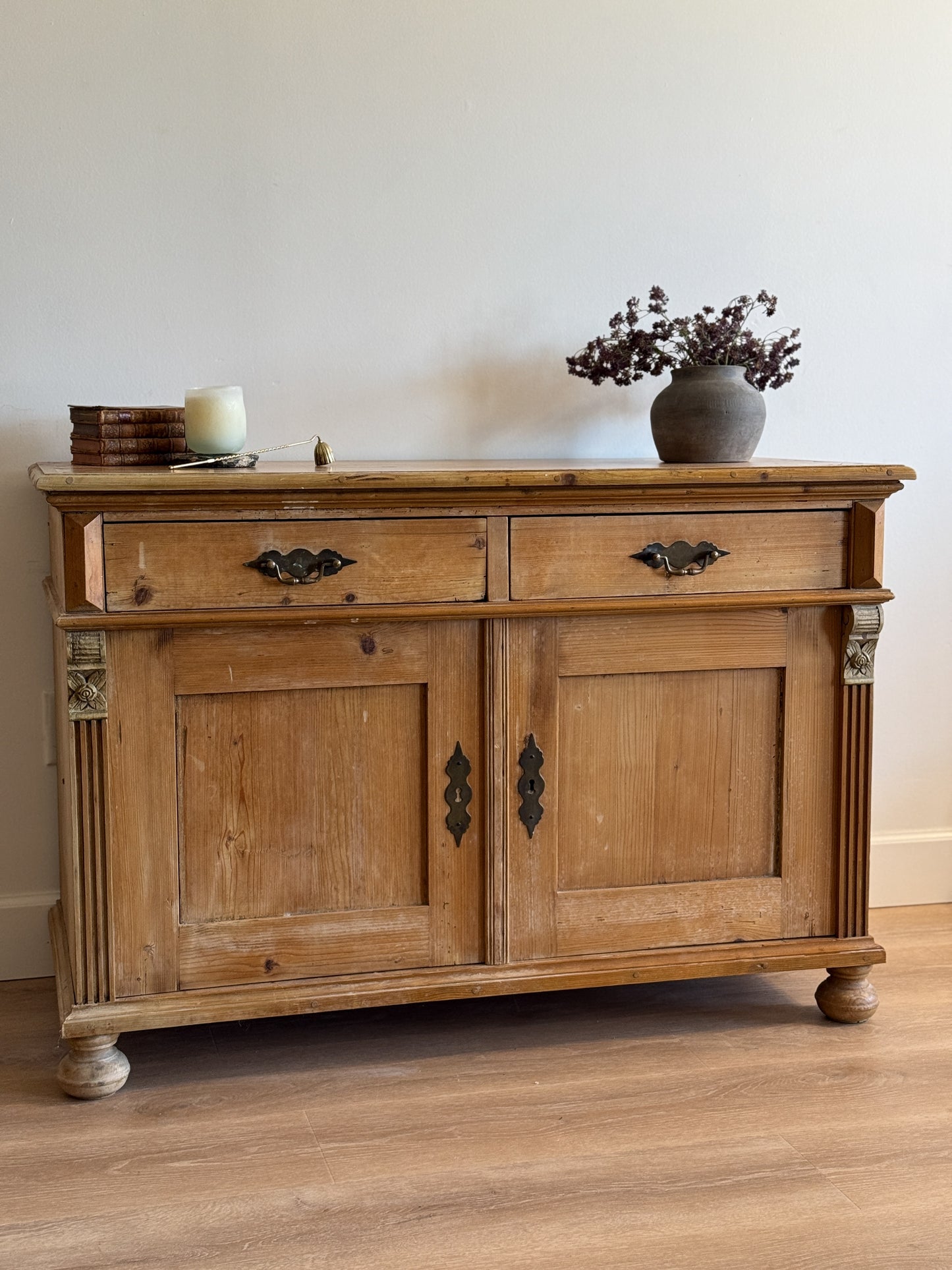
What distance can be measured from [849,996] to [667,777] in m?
0.48

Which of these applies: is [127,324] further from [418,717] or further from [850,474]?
[850,474]

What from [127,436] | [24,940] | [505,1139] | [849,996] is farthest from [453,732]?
[24,940]

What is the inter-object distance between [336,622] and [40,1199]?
0.83 meters

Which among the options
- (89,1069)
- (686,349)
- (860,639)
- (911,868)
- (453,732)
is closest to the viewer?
(89,1069)

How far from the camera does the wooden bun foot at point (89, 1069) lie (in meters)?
1.82

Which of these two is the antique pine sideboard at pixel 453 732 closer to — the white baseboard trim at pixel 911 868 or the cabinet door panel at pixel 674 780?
the cabinet door panel at pixel 674 780

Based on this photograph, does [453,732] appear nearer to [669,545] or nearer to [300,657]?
[300,657]

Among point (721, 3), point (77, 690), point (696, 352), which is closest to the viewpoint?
point (77, 690)

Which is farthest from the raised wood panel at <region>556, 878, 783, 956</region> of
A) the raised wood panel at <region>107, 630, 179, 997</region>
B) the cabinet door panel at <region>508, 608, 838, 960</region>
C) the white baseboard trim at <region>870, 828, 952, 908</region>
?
the white baseboard trim at <region>870, 828, 952, 908</region>

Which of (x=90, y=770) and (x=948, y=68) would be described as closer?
(x=90, y=770)

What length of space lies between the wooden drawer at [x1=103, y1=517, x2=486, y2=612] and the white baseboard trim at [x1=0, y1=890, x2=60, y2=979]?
0.81 metres

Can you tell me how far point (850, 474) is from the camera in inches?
77.4

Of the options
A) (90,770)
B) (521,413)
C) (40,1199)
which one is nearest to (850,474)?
(521,413)

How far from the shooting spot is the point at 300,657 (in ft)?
6.10
